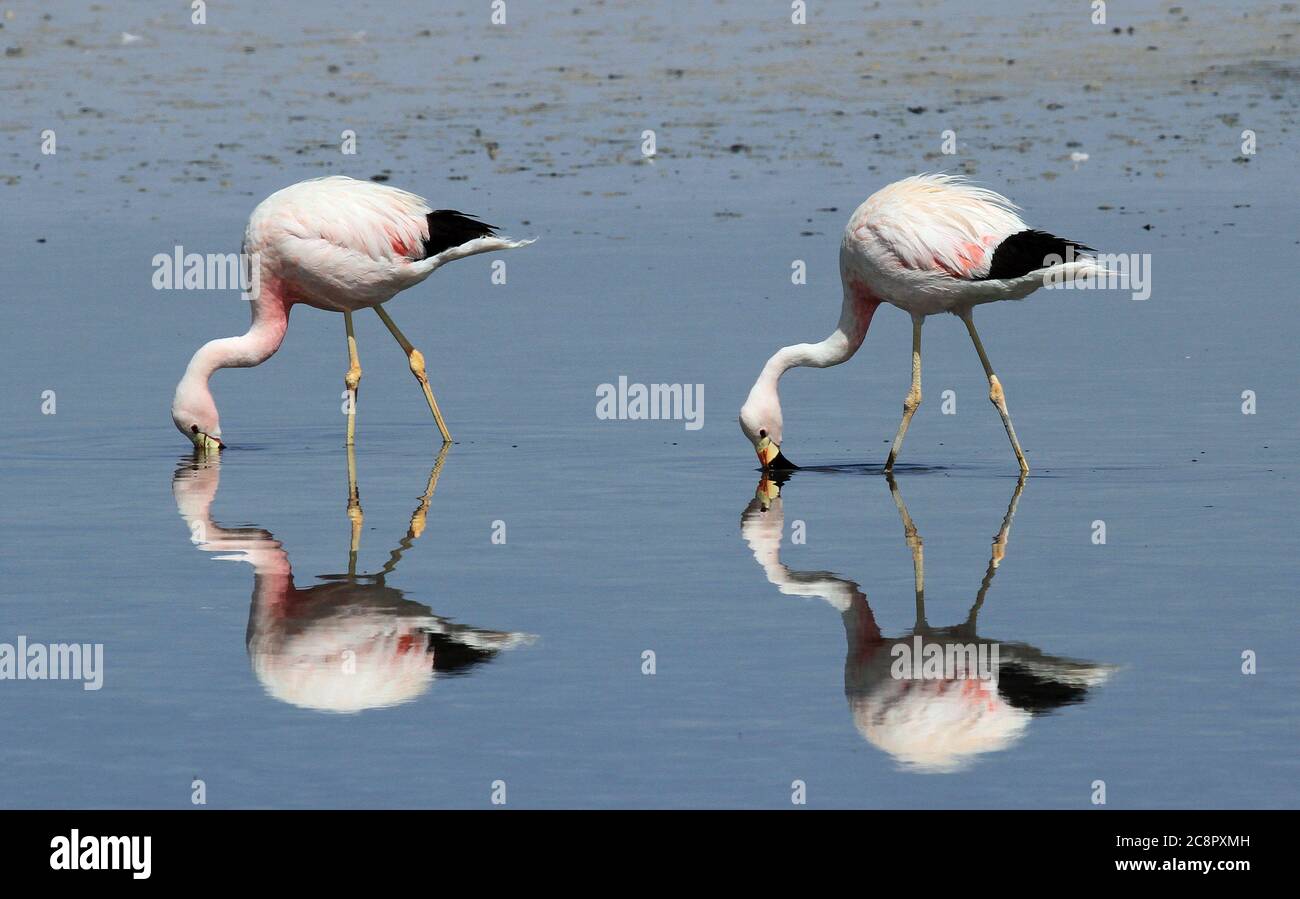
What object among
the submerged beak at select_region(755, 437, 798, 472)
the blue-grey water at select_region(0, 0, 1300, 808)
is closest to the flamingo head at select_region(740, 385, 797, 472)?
the submerged beak at select_region(755, 437, 798, 472)

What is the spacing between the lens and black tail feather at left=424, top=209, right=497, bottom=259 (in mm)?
14680

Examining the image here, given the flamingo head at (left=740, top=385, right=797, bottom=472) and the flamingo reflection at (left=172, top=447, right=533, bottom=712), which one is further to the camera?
the flamingo head at (left=740, top=385, right=797, bottom=472)

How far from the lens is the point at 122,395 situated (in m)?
15.6

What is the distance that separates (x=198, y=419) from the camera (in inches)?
554

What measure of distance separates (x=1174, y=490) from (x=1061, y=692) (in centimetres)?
393

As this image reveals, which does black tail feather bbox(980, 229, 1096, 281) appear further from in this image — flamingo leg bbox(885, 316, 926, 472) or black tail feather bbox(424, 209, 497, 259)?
black tail feather bbox(424, 209, 497, 259)

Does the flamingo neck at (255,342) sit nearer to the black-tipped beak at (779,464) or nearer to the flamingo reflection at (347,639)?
the flamingo reflection at (347,639)

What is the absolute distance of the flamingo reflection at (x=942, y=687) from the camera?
7891 millimetres

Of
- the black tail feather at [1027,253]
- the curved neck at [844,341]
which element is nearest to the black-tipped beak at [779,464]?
the curved neck at [844,341]

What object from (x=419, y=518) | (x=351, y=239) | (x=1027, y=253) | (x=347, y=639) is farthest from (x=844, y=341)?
(x=347, y=639)

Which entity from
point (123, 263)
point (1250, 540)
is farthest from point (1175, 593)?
point (123, 263)

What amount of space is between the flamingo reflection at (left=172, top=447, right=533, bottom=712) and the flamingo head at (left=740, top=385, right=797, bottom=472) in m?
2.65

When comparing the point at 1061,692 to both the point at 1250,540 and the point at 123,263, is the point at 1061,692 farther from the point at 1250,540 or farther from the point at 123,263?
the point at 123,263

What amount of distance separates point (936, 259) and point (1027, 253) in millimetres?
544
